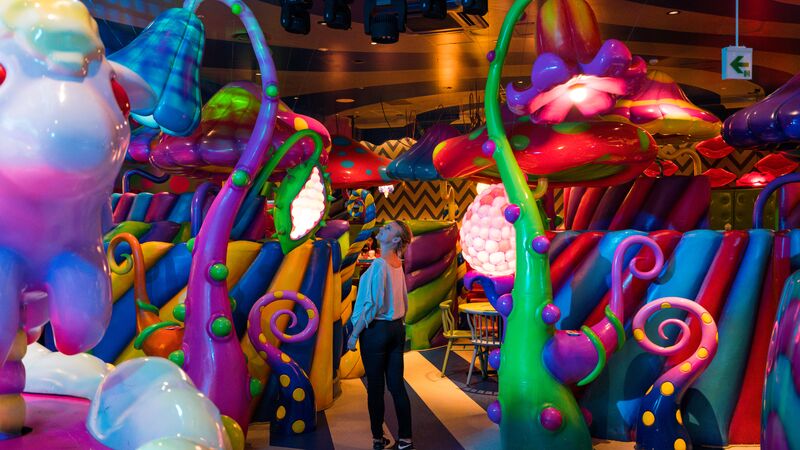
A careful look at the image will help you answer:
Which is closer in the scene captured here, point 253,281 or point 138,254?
point 138,254

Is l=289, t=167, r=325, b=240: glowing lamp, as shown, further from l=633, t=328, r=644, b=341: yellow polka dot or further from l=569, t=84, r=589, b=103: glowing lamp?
l=633, t=328, r=644, b=341: yellow polka dot

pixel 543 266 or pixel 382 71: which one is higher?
pixel 382 71

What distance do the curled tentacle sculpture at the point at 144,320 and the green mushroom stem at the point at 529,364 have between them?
1.77m

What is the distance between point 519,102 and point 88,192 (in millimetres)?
2753

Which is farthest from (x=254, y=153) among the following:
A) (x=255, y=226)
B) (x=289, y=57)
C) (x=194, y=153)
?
(x=289, y=57)

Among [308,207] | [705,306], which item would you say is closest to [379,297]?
[308,207]

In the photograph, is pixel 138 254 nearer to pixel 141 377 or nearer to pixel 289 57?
pixel 141 377

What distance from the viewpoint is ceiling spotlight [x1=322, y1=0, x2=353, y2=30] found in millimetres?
5375

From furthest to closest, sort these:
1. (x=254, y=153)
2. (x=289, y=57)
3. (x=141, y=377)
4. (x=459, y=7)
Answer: (x=289, y=57) → (x=459, y=7) → (x=254, y=153) → (x=141, y=377)

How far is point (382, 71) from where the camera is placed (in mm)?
9031

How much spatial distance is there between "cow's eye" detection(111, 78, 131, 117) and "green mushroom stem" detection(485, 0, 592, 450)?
2.59 meters

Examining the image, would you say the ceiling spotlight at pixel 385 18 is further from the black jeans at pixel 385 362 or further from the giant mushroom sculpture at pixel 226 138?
the black jeans at pixel 385 362

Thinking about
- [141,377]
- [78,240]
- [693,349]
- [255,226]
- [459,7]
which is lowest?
[693,349]

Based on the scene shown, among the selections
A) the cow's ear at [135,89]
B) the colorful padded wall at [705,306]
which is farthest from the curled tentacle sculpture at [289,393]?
the cow's ear at [135,89]
